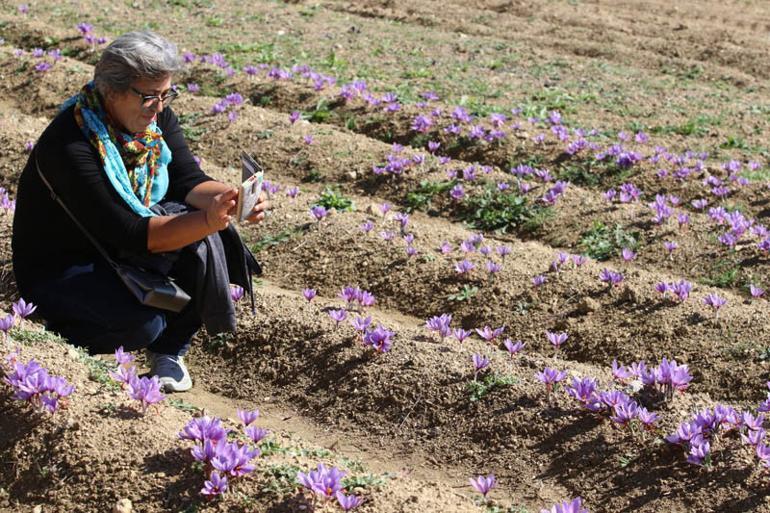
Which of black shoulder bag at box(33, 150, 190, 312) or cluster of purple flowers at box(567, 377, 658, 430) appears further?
black shoulder bag at box(33, 150, 190, 312)

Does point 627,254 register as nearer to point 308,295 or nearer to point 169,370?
point 308,295

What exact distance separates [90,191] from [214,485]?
162 cm

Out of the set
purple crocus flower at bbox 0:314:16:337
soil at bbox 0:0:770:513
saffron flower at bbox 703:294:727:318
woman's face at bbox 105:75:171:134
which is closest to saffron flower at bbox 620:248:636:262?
soil at bbox 0:0:770:513

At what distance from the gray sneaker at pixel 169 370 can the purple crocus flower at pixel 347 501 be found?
175cm

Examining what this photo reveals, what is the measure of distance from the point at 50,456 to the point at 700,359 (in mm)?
3956

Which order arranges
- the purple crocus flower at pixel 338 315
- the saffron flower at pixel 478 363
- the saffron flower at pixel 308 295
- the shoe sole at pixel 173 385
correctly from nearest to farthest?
the saffron flower at pixel 478 363, the shoe sole at pixel 173 385, the purple crocus flower at pixel 338 315, the saffron flower at pixel 308 295

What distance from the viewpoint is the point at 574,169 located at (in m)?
9.70

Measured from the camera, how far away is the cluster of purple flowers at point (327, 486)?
149 inches

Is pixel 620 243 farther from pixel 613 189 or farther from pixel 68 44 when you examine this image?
pixel 68 44

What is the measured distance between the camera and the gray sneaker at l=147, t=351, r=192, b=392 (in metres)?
5.32

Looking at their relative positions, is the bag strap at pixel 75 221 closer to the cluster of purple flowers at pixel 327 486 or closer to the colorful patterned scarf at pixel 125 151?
the colorful patterned scarf at pixel 125 151

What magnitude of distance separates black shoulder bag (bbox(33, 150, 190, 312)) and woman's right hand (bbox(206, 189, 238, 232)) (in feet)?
1.70

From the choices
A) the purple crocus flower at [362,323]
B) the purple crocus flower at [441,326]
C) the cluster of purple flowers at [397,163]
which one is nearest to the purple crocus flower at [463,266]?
the purple crocus flower at [441,326]

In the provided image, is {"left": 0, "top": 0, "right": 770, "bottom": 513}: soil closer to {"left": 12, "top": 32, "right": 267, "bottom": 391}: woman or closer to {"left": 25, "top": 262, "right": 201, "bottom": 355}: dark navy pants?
{"left": 25, "top": 262, "right": 201, "bottom": 355}: dark navy pants
